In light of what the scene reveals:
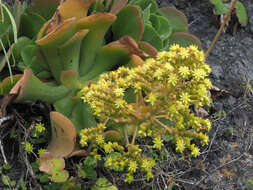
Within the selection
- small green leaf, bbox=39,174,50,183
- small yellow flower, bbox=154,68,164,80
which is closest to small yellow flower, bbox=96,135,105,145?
small green leaf, bbox=39,174,50,183

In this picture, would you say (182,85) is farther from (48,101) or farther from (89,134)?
(48,101)

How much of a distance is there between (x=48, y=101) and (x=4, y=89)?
0.92ft

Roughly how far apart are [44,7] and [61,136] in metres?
1.00

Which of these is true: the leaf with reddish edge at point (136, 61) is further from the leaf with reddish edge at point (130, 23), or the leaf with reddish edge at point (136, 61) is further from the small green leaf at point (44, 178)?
the small green leaf at point (44, 178)

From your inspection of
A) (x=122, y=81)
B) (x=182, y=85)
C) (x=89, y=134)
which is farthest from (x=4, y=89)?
(x=182, y=85)

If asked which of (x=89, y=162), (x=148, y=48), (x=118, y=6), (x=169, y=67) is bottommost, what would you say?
(x=89, y=162)

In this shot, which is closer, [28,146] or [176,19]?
[28,146]

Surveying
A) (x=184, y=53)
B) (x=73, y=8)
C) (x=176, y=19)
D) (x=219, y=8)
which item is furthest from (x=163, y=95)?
(x=219, y=8)

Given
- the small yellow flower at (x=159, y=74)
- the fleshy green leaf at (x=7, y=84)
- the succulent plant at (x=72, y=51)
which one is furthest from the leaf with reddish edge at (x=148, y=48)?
the fleshy green leaf at (x=7, y=84)

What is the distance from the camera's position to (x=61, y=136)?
1931 millimetres

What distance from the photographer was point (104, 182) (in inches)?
74.1

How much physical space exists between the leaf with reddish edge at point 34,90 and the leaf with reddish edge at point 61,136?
8.6 inches

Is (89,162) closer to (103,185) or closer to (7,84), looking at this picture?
(103,185)

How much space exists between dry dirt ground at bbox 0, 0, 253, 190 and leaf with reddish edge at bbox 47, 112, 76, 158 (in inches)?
8.5
